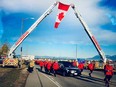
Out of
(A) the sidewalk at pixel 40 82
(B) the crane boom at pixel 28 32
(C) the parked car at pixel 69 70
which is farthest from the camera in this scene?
(B) the crane boom at pixel 28 32

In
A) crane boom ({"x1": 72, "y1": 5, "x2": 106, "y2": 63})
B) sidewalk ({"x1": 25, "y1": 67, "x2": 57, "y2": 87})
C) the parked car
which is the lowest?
sidewalk ({"x1": 25, "y1": 67, "x2": 57, "y2": 87})

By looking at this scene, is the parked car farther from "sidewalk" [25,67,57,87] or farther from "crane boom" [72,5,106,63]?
"crane boom" [72,5,106,63]

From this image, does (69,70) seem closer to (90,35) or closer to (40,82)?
(40,82)

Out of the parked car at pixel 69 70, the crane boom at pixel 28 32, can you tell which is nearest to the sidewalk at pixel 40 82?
the parked car at pixel 69 70

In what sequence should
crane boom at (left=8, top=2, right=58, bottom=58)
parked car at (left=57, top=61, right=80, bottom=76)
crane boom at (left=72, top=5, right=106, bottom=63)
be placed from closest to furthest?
parked car at (left=57, top=61, right=80, bottom=76)
crane boom at (left=8, top=2, right=58, bottom=58)
crane boom at (left=72, top=5, right=106, bottom=63)

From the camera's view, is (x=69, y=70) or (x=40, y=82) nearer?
(x=40, y=82)

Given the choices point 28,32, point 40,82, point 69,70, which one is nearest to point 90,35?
point 28,32

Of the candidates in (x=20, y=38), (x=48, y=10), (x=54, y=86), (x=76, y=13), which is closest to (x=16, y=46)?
(x=20, y=38)

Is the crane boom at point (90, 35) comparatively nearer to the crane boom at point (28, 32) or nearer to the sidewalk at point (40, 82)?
the crane boom at point (28, 32)

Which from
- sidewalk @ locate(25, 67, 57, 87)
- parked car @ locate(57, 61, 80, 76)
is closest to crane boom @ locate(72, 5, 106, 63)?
parked car @ locate(57, 61, 80, 76)

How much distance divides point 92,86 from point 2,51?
96.7m

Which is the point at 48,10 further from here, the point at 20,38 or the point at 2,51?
the point at 2,51

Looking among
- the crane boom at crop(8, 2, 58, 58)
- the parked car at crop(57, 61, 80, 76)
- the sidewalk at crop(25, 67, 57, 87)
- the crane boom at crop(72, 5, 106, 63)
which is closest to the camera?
the sidewalk at crop(25, 67, 57, 87)

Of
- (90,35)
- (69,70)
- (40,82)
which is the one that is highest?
(90,35)
